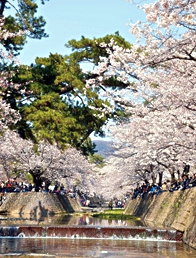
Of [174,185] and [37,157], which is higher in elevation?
[37,157]

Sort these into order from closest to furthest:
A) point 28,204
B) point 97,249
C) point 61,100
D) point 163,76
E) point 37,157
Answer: point 97,249, point 163,76, point 61,100, point 28,204, point 37,157

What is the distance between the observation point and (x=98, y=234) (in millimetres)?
12594

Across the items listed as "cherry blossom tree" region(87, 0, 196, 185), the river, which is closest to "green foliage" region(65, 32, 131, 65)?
"cherry blossom tree" region(87, 0, 196, 185)

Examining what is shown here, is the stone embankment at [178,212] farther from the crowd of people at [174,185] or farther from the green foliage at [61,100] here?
the green foliage at [61,100]

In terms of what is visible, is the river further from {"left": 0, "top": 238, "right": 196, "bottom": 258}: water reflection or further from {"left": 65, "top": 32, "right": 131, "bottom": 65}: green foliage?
{"left": 65, "top": 32, "right": 131, "bottom": 65}: green foliage

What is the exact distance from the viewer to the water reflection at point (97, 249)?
8.55 m

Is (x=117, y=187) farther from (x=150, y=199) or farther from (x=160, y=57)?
(x=160, y=57)

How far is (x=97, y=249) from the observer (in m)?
9.47

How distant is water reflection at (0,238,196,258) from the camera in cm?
855

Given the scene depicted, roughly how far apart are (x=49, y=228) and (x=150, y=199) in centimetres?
1271

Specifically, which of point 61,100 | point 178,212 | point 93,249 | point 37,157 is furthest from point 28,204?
point 93,249

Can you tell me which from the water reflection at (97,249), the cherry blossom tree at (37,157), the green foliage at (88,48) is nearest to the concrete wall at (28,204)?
the cherry blossom tree at (37,157)

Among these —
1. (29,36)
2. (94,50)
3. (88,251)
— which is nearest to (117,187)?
(94,50)

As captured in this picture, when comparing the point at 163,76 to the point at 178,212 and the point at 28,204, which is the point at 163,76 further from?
the point at 28,204
